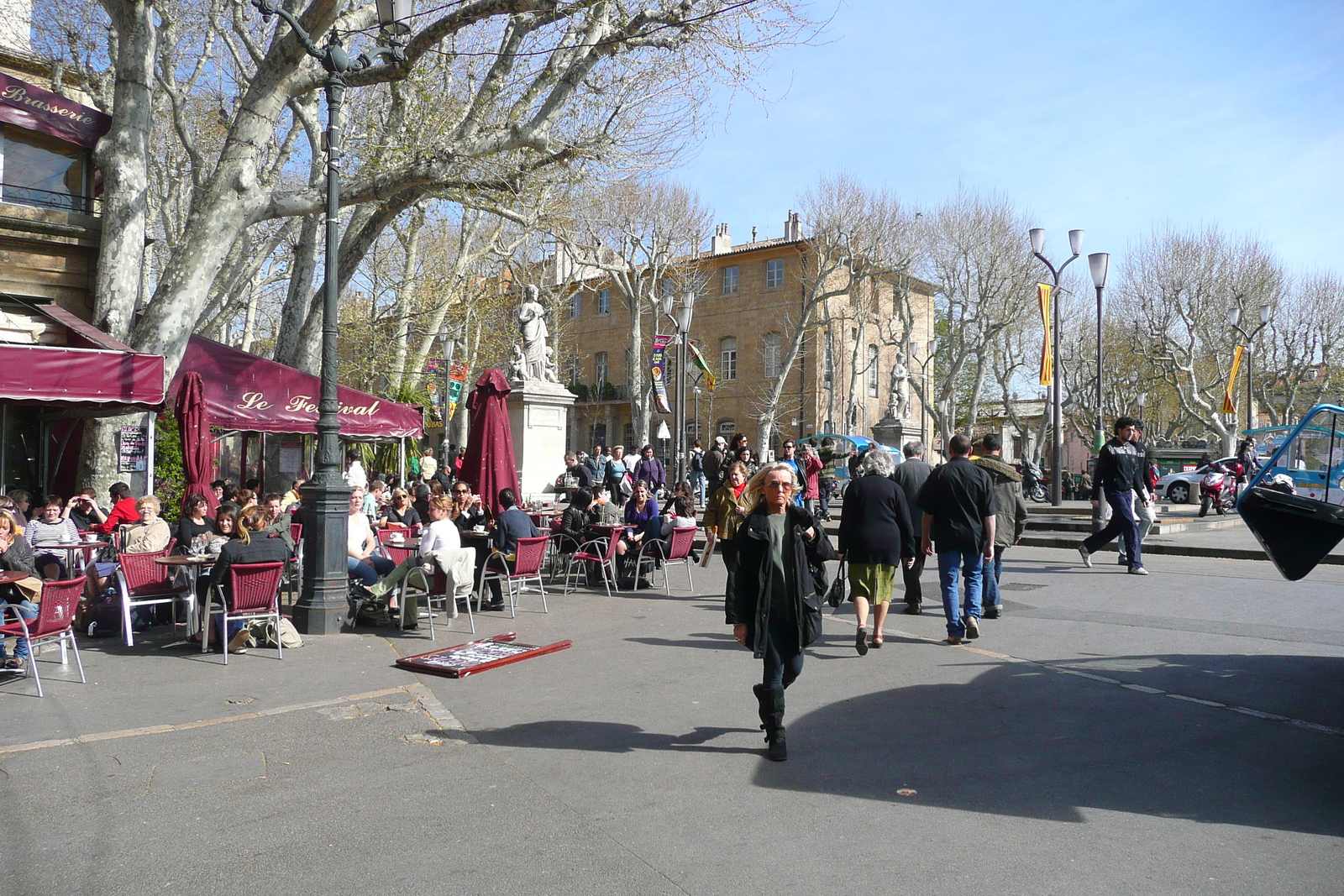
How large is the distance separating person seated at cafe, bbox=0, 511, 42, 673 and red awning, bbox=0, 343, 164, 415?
8.58 feet

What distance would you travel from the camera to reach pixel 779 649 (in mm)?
5008

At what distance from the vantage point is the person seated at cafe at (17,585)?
708 centimetres

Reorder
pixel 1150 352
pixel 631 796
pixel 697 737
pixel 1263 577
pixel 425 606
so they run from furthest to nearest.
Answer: pixel 1150 352 < pixel 1263 577 < pixel 425 606 < pixel 697 737 < pixel 631 796

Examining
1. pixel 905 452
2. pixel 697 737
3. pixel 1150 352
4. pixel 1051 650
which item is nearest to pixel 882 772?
pixel 697 737

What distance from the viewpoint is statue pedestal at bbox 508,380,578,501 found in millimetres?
18969

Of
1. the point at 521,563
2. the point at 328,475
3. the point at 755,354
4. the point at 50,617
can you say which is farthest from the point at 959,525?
the point at 755,354

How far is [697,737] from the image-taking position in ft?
17.4

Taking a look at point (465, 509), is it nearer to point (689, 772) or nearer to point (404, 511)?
point (404, 511)

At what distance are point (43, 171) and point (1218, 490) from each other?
Answer: 84.3ft

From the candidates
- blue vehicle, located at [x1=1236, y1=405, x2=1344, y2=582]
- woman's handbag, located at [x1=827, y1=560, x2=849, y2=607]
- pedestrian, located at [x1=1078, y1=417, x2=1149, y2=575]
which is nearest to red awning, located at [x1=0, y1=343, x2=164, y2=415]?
woman's handbag, located at [x1=827, y1=560, x2=849, y2=607]

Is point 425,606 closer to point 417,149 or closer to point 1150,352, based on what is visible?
point 417,149

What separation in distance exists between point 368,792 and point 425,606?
250 inches

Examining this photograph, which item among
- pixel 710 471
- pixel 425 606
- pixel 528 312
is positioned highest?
pixel 528 312

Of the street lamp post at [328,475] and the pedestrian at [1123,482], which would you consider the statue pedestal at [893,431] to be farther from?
the street lamp post at [328,475]
